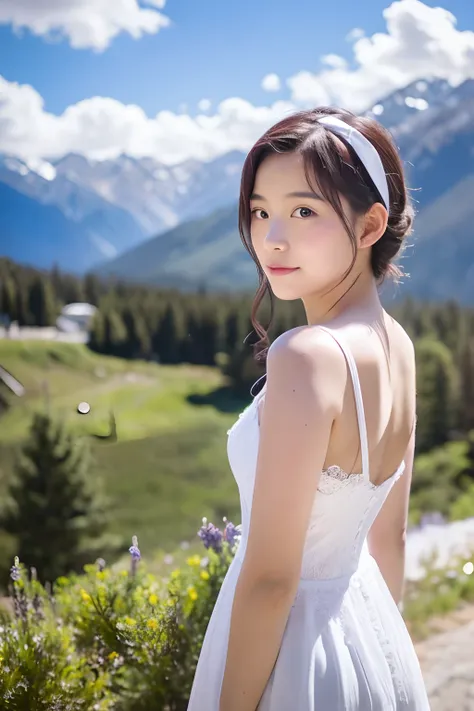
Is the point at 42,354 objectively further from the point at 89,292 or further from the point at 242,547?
the point at 242,547

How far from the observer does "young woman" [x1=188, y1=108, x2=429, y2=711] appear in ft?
2.71

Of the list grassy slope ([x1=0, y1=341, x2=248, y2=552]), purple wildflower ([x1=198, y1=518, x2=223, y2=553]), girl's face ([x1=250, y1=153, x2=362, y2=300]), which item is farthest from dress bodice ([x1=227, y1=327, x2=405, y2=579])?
grassy slope ([x1=0, y1=341, x2=248, y2=552])

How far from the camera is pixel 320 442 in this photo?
32.3 inches

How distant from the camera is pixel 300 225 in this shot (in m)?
0.93

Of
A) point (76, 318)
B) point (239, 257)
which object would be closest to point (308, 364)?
point (76, 318)

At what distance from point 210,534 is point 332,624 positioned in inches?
30.9

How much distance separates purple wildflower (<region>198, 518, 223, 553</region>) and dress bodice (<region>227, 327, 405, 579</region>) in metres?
0.73

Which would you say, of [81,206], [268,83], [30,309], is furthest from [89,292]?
[268,83]

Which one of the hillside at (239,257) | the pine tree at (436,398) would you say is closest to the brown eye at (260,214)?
the pine tree at (436,398)

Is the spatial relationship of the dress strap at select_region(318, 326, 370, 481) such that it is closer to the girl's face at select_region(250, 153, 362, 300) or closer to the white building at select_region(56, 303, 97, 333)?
the girl's face at select_region(250, 153, 362, 300)

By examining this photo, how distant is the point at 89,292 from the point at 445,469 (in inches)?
368

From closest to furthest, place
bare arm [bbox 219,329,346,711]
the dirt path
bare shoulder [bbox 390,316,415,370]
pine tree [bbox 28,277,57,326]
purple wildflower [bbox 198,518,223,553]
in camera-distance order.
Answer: bare arm [bbox 219,329,346,711] < bare shoulder [bbox 390,316,415,370] < purple wildflower [bbox 198,518,223,553] < the dirt path < pine tree [bbox 28,277,57,326]

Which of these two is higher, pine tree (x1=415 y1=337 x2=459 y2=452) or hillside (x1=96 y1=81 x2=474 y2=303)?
hillside (x1=96 y1=81 x2=474 y2=303)

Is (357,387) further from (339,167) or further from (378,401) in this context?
(339,167)
